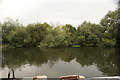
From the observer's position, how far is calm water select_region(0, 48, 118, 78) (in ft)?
5.32

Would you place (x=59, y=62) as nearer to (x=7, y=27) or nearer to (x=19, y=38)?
(x=19, y=38)

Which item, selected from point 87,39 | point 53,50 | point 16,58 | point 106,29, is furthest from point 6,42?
point 106,29

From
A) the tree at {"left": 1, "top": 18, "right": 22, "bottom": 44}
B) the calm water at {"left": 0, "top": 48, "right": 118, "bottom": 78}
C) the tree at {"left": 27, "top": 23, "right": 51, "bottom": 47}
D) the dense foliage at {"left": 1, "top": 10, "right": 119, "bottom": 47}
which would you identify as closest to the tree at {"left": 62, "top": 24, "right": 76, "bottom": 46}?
the dense foliage at {"left": 1, "top": 10, "right": 119, "bottom": 47}

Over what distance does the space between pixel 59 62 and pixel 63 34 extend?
0.41 m

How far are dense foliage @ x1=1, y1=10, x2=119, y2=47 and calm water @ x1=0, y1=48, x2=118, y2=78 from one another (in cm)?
9

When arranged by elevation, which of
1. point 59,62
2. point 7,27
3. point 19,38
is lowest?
point 59,62

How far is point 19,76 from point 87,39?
112 cm

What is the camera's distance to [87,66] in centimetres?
167

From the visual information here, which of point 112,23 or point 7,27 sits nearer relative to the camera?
point 7,27

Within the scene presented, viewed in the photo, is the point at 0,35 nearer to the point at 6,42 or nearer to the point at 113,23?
the point at 6,42

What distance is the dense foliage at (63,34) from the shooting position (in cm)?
167

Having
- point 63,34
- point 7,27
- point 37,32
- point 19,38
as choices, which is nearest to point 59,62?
point 63,34

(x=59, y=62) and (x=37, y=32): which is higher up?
(x=37, y=32)

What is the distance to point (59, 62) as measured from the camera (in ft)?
5.51
